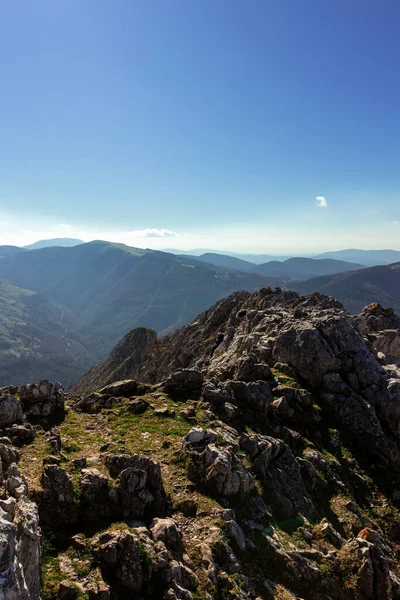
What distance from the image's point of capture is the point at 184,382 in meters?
32.3

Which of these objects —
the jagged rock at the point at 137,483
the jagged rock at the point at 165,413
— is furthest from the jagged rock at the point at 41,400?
the jagged rock at the point at 137,483

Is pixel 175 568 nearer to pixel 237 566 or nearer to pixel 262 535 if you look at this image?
pixel 237 566

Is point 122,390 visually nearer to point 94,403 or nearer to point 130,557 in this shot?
point 94,403

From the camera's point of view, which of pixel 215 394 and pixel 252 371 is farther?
pixel 252 371

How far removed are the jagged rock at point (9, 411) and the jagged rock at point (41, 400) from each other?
1617mm

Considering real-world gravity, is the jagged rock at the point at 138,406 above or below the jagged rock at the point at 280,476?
above

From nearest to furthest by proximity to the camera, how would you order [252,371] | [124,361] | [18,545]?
1. [18,545]
2. [252,371]
3. [124,361]

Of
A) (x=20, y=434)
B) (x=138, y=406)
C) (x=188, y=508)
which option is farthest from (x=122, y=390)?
(x=188, y=508)

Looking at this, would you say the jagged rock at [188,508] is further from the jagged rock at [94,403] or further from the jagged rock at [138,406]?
the jagged rock at [94,403]

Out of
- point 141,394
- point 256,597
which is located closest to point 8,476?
point 256,597

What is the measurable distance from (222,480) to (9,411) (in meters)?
14.5

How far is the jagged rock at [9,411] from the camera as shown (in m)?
21.8

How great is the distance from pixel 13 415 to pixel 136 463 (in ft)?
32.4

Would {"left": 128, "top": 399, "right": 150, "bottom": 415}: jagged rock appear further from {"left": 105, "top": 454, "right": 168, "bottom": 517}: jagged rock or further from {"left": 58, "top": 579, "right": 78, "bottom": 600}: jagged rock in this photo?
{"left": 58, "top": 579, "right": 78, "bottom": 600}: jagged rock
